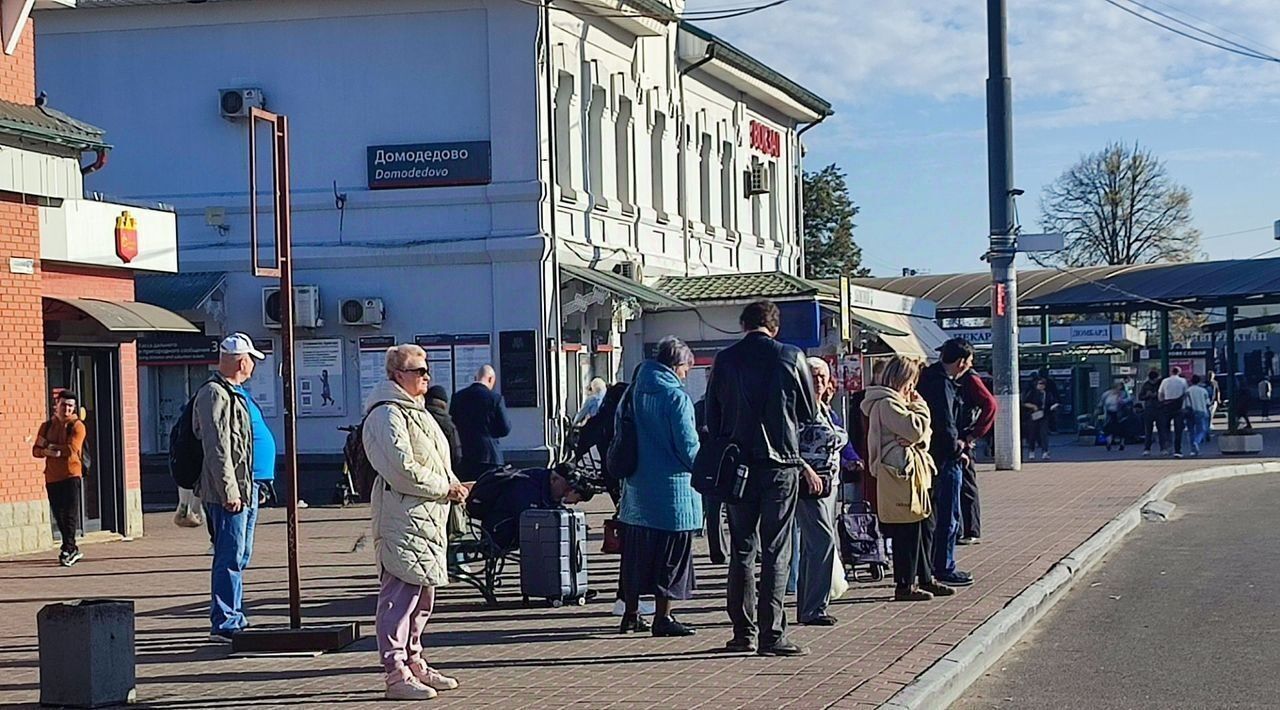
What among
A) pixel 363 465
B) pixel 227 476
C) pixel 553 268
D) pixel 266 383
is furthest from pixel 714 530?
pixel 266 383

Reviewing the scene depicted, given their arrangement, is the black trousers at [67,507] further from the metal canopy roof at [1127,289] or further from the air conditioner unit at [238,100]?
the metal canopy roof at [1127,289]

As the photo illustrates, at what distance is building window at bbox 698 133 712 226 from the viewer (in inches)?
1302

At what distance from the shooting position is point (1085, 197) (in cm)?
7338

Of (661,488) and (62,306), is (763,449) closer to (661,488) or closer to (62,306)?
(661,488)

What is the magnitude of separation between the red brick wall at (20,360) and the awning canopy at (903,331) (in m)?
14.1

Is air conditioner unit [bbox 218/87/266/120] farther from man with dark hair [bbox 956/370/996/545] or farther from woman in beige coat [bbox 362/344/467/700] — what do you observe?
woman in beige coat [bbox 362/344/467/700]

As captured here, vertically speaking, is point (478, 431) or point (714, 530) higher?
point (478, 431)

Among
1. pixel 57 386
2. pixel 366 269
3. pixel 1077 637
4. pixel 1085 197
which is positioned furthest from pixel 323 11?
pixel 1085 197

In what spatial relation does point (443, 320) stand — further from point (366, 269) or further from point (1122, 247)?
point (1122, 247)

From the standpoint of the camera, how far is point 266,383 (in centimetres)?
2561

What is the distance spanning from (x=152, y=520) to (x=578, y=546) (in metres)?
11.5

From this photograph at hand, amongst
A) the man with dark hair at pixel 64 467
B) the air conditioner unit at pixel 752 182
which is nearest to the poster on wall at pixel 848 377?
the man with dark hair at pixel 64 467

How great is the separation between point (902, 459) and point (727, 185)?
23.5m

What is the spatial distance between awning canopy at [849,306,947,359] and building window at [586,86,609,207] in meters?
4.62
